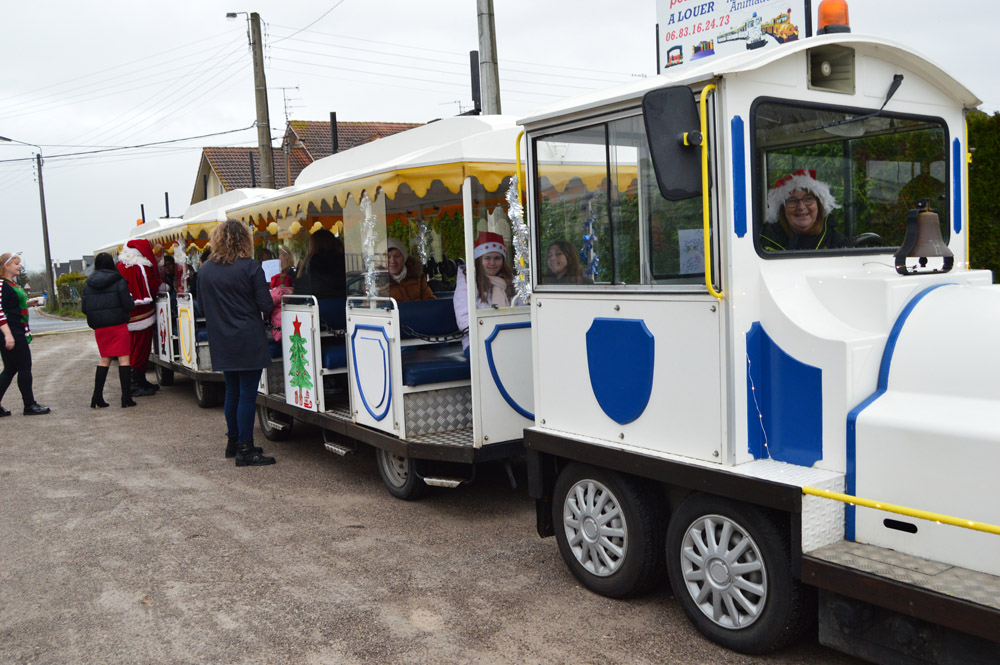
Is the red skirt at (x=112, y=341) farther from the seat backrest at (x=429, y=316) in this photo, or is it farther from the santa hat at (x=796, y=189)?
the santa hat at (x=796, y=189)

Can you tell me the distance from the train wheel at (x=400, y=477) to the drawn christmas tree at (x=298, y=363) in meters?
1.31

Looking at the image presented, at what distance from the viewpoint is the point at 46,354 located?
1950cm

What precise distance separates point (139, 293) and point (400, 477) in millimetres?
7767

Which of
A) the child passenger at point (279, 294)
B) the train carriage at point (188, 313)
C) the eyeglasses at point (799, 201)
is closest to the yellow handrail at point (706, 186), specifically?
the eyeglasses at point (799, 201)

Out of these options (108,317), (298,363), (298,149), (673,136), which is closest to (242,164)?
(298,149)

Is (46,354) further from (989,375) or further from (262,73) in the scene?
(989,375)

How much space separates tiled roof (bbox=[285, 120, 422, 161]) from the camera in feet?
113

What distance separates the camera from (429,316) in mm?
7074

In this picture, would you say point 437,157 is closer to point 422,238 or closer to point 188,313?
point 422,238

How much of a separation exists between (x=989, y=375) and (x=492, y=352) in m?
3.22

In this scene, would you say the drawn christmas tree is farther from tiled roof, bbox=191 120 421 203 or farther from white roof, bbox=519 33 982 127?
tiled roof, bbox=191 120 421 203

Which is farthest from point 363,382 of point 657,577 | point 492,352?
point 657,577

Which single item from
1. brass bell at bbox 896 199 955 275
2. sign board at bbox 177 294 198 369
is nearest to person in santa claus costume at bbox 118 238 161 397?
sign board at bbox 177 294 198 369

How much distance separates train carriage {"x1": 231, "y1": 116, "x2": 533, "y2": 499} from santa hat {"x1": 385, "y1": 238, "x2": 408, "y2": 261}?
0.23 feet
